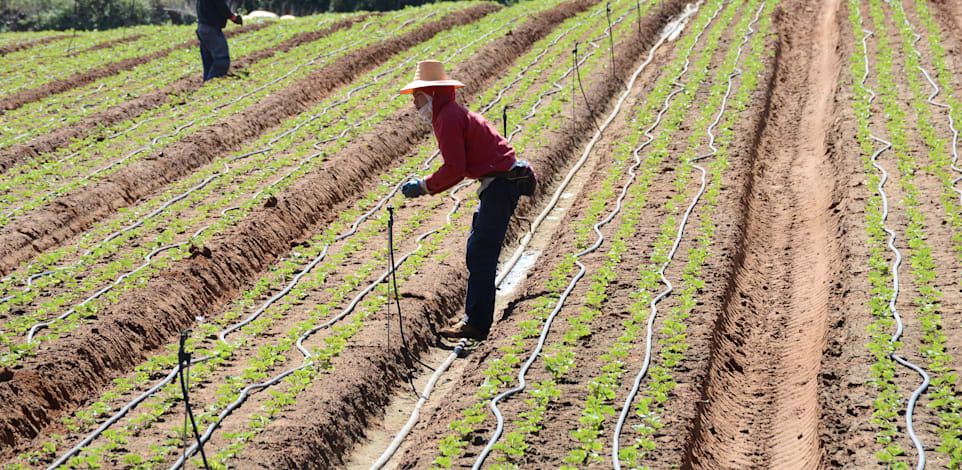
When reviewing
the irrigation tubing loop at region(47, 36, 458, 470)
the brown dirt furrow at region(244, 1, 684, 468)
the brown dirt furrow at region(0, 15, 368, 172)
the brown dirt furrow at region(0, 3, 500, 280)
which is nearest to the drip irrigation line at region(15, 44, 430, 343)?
the irrigation tubing loop at region(47, 36, 458, 470)

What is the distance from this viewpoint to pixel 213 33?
583 inches

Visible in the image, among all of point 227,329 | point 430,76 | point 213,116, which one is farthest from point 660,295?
point 213,116

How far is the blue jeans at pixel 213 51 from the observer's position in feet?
48.5

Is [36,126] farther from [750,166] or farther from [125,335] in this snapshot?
[750,166]

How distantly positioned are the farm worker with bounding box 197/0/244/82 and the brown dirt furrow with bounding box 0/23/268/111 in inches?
98.5

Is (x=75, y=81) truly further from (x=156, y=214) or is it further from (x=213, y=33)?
(x=156, y=214)

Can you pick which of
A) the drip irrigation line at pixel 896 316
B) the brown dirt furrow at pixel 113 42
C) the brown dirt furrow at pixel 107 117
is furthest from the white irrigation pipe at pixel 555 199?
the brown dirt furrow at pixel 113 42

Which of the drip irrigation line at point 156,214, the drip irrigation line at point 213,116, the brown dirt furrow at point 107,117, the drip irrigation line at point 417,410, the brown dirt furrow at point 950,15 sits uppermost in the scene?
the brown dirt furrow at point 107,117

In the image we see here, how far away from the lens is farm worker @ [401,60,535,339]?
20.5ft

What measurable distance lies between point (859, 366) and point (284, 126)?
920 cm

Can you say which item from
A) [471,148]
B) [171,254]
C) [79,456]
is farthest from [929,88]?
[79,456]

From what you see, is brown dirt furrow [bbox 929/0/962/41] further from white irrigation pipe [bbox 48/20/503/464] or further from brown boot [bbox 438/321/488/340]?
brown boot [bbox 438/321/488/340]

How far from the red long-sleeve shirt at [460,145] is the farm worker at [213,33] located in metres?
9.10

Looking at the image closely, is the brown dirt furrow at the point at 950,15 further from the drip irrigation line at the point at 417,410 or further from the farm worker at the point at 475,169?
the drip irrigation line at the point at 417,410
